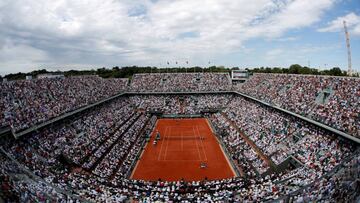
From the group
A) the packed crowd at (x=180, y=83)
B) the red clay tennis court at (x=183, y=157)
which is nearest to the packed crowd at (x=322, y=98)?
the red clay tennis court at (x=183, y=157)

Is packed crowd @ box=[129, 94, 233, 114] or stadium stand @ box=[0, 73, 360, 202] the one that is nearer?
stadium stand @ box=[0, 73, 360, 202]

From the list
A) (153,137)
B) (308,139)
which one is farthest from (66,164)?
(308,139)

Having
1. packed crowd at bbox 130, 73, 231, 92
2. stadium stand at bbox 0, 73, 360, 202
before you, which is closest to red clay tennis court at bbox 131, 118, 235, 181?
stadium stand at bbox 0, 73, 360, 202

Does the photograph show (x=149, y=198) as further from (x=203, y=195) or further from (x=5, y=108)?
Answer: (x=5, y=108)

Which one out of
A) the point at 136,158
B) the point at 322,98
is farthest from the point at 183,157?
the point at 322,98

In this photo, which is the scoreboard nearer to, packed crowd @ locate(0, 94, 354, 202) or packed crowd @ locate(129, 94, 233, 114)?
packed crowd @ locate(129, 94, 233, 114)

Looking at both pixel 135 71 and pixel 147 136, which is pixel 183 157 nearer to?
pixel 147 136
